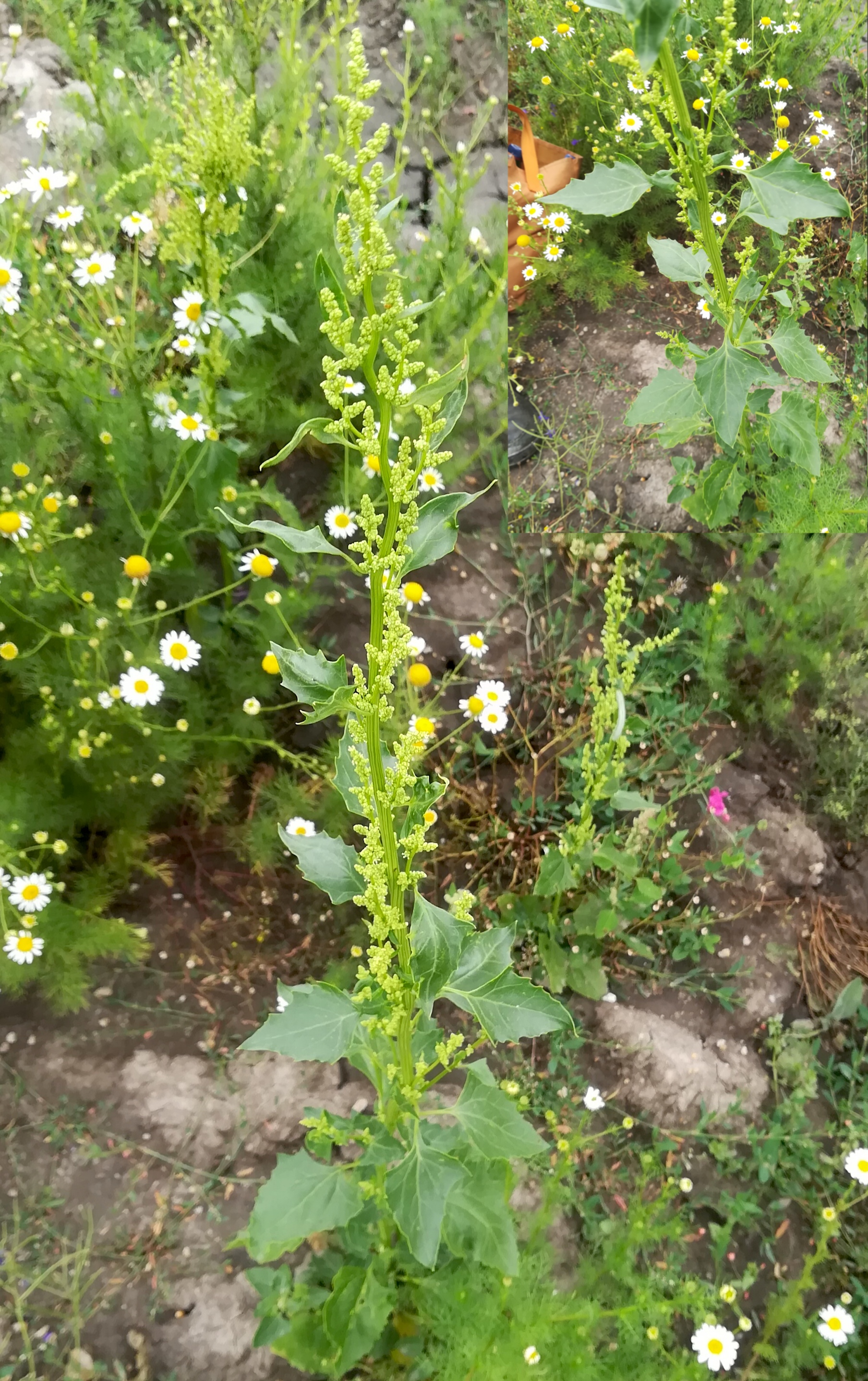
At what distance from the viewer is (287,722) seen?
85.4 inches

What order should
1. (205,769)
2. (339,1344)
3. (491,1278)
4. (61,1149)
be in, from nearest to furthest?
(339,1344) < (491,1278) < (61,1149) < (205,769)

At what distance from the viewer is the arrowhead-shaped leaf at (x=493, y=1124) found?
3.55ft

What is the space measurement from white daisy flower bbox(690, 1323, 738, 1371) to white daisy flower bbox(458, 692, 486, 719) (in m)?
1.30

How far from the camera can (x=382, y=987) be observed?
95 cm

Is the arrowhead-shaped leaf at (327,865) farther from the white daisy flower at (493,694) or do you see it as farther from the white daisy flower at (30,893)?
the white daisy flower at (493,694)

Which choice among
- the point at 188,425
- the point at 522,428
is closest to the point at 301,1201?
the point at 188,425

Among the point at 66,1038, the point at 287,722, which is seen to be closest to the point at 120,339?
the point at 287,722

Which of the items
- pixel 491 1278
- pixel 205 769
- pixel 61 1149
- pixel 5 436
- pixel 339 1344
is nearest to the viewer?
pixel 339 1344

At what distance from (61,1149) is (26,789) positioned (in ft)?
2.49

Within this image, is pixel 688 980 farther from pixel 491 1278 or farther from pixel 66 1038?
pixel 66 1038

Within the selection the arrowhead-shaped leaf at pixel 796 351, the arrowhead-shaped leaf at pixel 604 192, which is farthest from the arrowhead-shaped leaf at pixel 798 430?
the arrowhead-shaped leaf at pixel 604 192

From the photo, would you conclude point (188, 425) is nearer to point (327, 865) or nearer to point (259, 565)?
point (259, 565)

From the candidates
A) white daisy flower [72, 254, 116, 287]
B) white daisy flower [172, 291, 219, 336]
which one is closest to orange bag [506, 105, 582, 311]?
white daisy flower [172, 291, 219, 336]

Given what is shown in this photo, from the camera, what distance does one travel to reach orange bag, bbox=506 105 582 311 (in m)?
2.02
